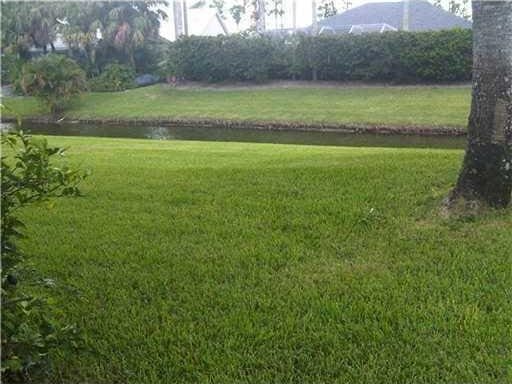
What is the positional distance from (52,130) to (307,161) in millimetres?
13600

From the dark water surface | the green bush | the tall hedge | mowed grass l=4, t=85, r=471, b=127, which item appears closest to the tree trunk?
the dark water surface

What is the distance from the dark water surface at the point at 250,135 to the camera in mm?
13188

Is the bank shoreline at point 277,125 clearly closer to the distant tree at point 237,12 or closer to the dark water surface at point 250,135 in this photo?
the dark water surface at point 250,135

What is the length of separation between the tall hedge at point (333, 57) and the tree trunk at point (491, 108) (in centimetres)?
1644

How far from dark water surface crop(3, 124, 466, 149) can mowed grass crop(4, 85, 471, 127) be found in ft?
3.71

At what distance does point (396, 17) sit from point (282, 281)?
2985cm

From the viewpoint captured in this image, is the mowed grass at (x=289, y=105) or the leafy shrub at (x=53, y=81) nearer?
the mowed grass at (x=289, y=105)

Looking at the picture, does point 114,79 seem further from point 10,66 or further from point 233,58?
point 233,58

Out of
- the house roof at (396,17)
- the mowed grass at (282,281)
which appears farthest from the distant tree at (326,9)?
the mowed grass at (282,281)

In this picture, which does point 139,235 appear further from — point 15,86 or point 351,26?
point 351,26

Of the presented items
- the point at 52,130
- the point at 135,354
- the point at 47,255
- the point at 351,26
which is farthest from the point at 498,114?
the point at 351,26

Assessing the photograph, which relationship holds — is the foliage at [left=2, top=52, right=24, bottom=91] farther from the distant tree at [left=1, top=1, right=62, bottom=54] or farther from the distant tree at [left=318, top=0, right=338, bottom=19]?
the distant tree at [left=318, top=0, right=338, bottom=19]

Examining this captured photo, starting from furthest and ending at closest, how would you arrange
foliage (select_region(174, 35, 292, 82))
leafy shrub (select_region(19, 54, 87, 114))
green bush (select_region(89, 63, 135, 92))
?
green bush (select_region(89, 63, 135, 92)), foliage (select_region(174, 35, 292, 82)), leafy shrub (select_region(19, 54, 87, 114))

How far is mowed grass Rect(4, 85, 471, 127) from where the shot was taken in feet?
52.2
